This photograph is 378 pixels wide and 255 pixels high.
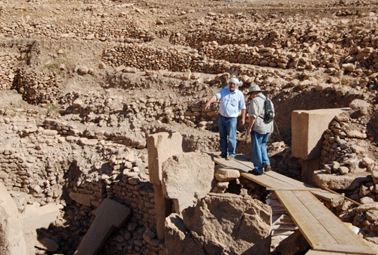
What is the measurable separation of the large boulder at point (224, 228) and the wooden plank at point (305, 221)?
1.14ft

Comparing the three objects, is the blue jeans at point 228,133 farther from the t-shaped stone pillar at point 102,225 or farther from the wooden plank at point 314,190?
the t-shaped stone pillar at point 102,225

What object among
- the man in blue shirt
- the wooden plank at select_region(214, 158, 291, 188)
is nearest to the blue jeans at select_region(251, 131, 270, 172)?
the wooden plank at select_region(214, 158, 291, 188)

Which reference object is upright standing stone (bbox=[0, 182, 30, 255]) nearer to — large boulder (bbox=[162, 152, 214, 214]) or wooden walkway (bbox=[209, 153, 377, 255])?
large boulder (bbox=[162, 152, 214, 214])

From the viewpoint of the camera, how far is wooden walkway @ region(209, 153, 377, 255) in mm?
3596

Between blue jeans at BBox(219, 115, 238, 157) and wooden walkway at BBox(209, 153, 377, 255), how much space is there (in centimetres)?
28

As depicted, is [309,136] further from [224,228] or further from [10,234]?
[10,234]

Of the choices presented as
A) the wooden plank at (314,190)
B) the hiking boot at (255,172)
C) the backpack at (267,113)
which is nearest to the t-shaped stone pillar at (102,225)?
the wooden plank at (314,190)

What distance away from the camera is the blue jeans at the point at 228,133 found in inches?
253

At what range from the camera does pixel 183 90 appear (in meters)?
10.4

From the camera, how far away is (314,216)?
435 centimetres

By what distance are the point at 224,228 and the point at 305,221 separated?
0.88 m

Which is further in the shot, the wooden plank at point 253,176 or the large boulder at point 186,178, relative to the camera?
the large boulder at point 186,178

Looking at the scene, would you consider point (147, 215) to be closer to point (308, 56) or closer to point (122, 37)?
point (308, 56)

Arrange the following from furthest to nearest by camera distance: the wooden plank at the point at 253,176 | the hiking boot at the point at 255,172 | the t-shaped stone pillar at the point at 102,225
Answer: the t-shaped stone pillar at the point at 102,225, the hiking boot at the point at 255,172, the wooden plank at the point at 253,176
